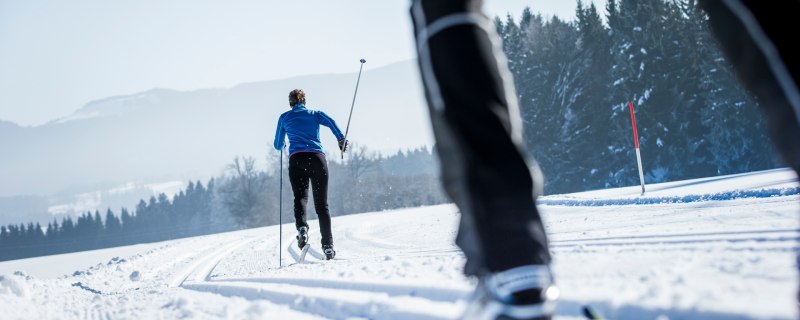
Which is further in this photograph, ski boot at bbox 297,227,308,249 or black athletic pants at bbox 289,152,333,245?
ski boot at bbox 297,227,308,249

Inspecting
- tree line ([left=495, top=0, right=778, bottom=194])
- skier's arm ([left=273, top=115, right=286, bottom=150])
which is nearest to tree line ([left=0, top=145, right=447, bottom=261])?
tree line ([left=495, top=0, right=778, bottom=194])

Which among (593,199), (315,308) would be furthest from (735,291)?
(593,199)

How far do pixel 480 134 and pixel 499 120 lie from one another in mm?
56

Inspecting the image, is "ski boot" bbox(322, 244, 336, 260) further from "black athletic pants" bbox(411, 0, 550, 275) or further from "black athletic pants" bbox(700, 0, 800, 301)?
"black athletic pants" bbox(700, 0, 800, 301)

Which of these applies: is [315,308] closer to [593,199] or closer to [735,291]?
[735,291]

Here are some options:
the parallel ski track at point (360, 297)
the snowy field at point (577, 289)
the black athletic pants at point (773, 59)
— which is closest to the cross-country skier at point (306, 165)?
the snowy field at point (577, 289)

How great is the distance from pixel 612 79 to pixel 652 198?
91.0ft

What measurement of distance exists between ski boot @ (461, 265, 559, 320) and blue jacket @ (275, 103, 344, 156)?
179 inches

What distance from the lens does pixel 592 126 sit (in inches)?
1331

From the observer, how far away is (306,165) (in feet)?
17.4

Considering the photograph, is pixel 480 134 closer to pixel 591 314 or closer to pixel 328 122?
pixel 591 314

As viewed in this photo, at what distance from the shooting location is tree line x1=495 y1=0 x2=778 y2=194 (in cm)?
2812

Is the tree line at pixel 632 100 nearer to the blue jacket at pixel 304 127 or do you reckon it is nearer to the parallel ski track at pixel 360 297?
the blue jacket at pixel 304 127

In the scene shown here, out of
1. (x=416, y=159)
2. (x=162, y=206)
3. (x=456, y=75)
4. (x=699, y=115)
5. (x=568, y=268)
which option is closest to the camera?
(x=456, y=75)
